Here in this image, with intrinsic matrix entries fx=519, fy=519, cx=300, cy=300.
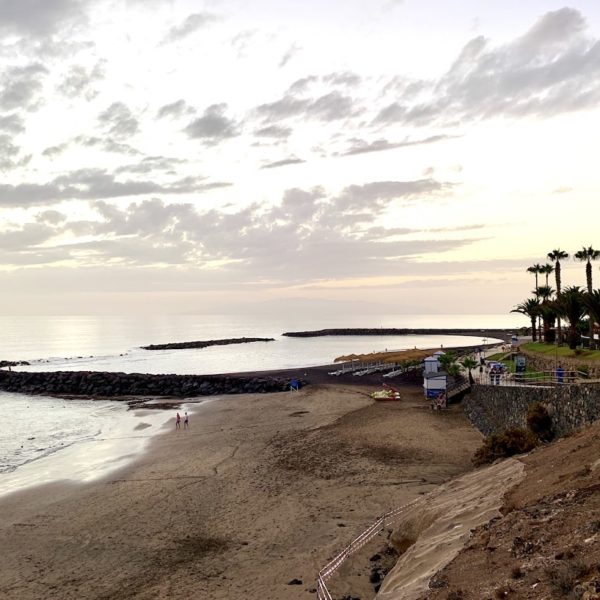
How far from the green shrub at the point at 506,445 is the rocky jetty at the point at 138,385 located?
39.6m

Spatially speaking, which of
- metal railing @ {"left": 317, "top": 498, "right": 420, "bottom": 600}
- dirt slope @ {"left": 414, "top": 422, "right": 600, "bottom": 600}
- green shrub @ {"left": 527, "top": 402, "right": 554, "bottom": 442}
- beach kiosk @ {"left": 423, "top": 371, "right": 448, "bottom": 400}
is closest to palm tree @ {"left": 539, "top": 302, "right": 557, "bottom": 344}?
beach kiosk @ {"left": 423, "top": 371, "right": 448, "bottom": 400}

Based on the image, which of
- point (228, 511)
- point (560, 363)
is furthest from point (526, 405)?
point (560, 363)

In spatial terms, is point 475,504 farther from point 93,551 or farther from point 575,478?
point 93,551

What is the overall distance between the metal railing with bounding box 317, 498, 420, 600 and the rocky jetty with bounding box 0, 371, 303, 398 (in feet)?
135

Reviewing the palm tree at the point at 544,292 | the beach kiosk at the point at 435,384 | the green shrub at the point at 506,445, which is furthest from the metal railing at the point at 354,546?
the palm tree at the point at 544,292

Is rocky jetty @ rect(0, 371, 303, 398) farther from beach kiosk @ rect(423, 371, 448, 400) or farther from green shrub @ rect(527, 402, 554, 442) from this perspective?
green shrub @ rect(527, 402, 554, 442)

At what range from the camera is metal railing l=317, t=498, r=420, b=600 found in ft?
41.9

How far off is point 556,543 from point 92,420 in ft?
139

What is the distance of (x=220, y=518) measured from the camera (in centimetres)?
1891

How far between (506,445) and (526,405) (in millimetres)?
5431

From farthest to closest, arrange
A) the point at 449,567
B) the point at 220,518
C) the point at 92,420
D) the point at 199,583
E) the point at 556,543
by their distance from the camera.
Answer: the point at 92,420 < the point at 220,518 < the point at 199,583 < the point at 449,567 < the point at 556,543

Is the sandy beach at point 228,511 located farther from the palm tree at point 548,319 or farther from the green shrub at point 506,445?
the palm tree at point 548,319

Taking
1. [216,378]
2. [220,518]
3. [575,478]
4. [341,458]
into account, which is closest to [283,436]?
[341,458]

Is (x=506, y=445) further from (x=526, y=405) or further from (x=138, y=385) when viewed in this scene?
(x=138, y=385)
